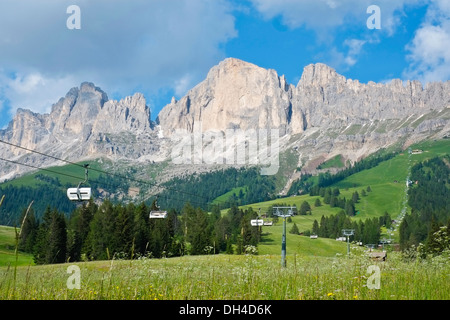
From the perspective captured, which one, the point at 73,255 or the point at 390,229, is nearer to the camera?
the point at 73,255

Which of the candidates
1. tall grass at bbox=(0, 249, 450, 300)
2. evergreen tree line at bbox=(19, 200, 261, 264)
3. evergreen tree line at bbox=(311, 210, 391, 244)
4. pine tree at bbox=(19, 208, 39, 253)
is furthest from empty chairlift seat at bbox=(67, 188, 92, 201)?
evergreen tree line at bbox=(311, 210, 391, 244)

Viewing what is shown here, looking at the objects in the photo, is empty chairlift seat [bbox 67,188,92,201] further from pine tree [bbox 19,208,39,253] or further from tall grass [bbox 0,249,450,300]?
pine tree [bbox 19,208,39,253]

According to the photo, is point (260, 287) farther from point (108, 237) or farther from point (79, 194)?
point (108, 237)

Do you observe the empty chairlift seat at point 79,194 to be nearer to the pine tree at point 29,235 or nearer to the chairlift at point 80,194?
the chairlift at point 80,194

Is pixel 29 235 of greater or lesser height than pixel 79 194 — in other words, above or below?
below

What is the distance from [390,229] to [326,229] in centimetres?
3083

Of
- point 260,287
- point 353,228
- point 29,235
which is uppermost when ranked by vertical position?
point 260,287

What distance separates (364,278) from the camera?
8.95 meters

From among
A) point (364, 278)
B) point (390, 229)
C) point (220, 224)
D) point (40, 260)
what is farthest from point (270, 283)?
point (390, 229)

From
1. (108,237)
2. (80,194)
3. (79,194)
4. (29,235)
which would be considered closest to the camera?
(79,194)

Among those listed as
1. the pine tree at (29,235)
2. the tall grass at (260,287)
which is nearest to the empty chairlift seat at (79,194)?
the tall grass at (260,287)

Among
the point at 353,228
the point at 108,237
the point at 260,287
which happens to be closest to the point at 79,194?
the point at 260,287
